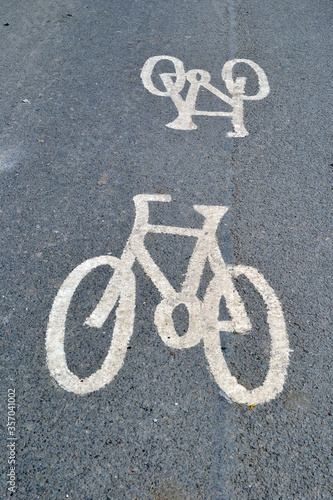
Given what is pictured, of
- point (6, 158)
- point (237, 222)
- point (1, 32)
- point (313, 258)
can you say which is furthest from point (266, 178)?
point (1, 32)

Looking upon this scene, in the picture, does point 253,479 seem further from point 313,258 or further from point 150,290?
point 313,258

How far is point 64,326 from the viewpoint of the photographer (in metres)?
3.13

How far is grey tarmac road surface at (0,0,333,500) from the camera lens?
8.32 feet

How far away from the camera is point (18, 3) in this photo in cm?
738

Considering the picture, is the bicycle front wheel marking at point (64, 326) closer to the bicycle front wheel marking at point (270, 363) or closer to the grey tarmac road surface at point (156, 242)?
the grey tarmac road surface at point (156, 242)

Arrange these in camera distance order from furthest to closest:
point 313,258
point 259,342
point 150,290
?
point 313,258
point 150,290
point 259,342

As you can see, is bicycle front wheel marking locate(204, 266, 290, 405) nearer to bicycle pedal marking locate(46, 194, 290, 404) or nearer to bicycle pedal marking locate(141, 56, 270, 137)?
bicycle pedal marking locate(46, 194, 290, 404)

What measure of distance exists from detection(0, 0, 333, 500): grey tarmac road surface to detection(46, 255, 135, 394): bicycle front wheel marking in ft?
0.15

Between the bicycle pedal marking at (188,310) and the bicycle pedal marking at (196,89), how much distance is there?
1683mm

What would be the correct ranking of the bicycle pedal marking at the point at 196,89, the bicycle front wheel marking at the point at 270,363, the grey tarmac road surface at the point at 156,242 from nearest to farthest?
the grey tarmac road surface at the point at 156,242 < the bicycle front wheel marking at the point at 270,363 < the bicycle pedal marking at the point at 196,89

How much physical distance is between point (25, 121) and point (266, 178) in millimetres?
2599

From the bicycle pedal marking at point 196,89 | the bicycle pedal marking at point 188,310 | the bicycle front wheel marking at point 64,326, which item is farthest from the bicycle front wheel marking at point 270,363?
the bicycle pedal marking at point 196,89

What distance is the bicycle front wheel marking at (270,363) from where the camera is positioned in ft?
9.23

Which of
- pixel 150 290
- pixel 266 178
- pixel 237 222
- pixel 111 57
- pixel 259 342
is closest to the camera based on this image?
pixel 259 342
